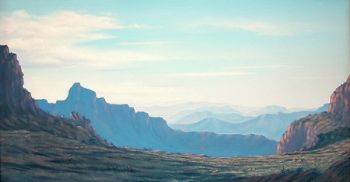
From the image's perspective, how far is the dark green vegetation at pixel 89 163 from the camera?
133m

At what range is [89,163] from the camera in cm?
15238

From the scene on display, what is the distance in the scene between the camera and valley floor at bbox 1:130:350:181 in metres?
132

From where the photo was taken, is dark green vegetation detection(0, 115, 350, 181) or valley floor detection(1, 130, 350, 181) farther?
dark green vegetation detection(0, 115, 350, 181)

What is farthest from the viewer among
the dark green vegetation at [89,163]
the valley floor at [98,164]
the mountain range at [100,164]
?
the dark green vegetation at [89,163]

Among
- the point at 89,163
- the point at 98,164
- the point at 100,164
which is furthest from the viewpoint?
the point at 89,163

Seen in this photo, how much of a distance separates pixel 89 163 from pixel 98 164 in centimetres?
231

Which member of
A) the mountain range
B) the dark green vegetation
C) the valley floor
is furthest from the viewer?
the dark green vegetation

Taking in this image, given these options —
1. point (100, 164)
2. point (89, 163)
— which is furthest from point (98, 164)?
point (89, 163)

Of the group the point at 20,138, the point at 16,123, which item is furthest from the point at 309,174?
the point at 16,123

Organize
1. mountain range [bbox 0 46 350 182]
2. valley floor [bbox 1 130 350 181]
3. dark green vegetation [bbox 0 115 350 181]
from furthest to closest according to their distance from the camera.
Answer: dark green vegetation [bbox 0 115 350 181] → valley floor [bbox 1 130 350 181] → mountain range [bbox 0 46 350 182]

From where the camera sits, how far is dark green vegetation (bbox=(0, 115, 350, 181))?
133m

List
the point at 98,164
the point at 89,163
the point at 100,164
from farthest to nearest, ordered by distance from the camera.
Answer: the point at 89,163 < the point at 100,164 < the point at 98,164

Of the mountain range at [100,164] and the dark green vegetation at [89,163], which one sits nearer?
the mountain range at [100,164]

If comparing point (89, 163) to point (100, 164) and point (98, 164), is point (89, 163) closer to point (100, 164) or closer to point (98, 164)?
point (98, 164)
